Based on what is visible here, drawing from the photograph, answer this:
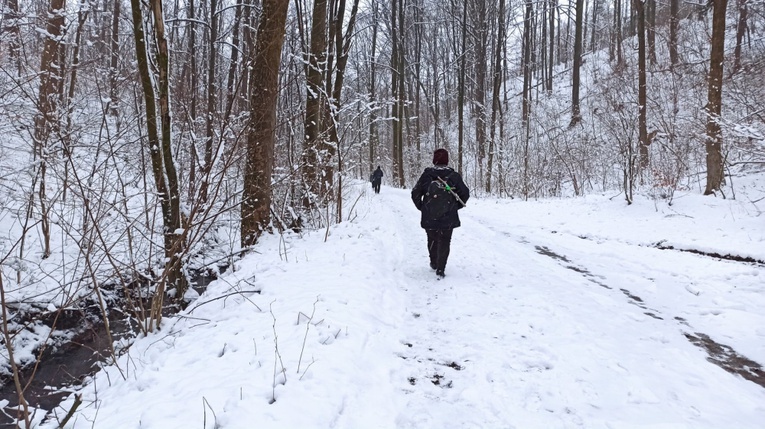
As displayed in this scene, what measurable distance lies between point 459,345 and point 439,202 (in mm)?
2730

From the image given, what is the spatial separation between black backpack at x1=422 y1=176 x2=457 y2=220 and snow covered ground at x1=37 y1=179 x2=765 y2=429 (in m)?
0.95

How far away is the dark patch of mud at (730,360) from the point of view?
316 centimetres

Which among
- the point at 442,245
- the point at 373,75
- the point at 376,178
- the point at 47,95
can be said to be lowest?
the point at 442,245

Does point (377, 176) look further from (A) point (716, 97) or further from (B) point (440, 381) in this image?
(B) point (440, 381)

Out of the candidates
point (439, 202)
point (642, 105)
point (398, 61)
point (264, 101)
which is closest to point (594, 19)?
point (398, 61)

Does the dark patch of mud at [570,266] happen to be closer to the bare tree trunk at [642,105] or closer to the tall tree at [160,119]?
the tall tree at [160,119]

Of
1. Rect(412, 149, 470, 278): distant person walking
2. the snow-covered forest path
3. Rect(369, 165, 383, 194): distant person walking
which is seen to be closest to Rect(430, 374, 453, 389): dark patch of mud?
the snow-covered forest path

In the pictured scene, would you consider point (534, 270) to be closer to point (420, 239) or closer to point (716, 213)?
point (420, 239)

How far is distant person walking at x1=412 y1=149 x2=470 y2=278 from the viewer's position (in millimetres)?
6180

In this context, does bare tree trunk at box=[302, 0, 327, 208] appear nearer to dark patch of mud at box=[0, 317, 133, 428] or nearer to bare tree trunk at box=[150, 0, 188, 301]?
bare tree trunk at box=[150, 0, 188, 301]

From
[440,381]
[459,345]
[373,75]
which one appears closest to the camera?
[440,381]

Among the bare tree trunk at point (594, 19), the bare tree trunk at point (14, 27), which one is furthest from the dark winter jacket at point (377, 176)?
the bare tree trunk at point (594, 19)

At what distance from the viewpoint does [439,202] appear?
6207mm

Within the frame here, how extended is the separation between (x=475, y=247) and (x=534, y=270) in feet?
6.01
